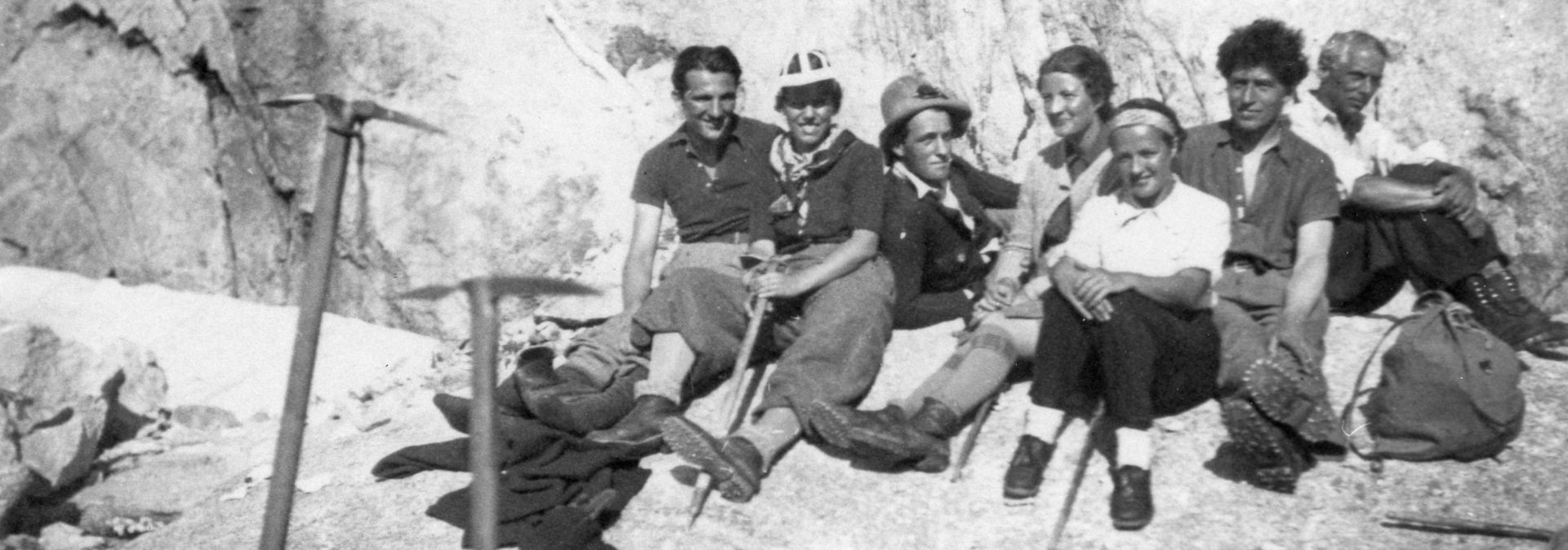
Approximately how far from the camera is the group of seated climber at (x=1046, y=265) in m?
5.00

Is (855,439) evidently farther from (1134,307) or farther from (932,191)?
(932,191)

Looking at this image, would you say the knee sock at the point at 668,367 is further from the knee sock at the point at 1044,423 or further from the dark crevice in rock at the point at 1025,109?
the dark crevice in rock at the point at 1025,109

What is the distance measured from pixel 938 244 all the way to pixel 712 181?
0.87m

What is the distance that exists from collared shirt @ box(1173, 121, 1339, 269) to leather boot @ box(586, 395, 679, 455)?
1881 mm

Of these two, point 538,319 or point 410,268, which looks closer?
point 538,319

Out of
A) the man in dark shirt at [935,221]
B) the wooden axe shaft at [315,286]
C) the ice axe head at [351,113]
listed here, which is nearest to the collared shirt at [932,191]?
the man in dark shirt at [935,221]

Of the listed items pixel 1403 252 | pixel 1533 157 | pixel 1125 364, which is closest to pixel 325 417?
pixel 1125 364

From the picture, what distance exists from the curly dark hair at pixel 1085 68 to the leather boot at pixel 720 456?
1656 millimetres

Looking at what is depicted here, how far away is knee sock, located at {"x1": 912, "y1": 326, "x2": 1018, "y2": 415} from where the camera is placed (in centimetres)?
530

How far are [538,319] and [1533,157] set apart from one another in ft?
13.0

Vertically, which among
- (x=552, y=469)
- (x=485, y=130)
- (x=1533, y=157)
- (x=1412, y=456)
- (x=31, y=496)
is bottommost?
(x=31, y=496)

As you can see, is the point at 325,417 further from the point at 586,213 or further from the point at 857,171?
the point at 857,171

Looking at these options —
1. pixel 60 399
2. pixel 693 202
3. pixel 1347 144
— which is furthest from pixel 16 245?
pixel 1347 144

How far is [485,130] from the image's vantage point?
765 centimetres
